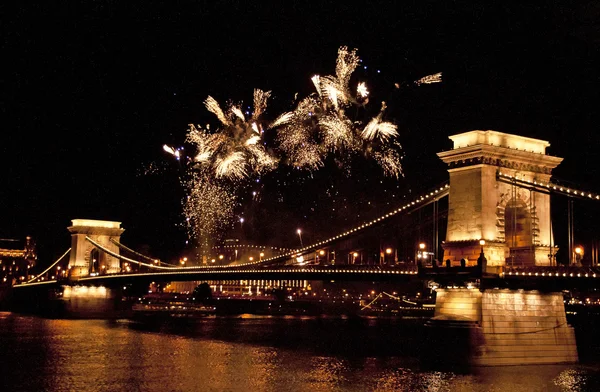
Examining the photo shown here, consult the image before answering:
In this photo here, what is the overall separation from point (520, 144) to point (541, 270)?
7.97 m

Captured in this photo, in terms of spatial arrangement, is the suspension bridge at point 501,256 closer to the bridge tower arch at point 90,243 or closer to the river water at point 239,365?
the river water at point 239,365

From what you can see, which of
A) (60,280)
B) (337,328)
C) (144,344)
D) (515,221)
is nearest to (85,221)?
(60,280)

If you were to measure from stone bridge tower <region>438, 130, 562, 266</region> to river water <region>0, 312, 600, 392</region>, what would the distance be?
225 inches

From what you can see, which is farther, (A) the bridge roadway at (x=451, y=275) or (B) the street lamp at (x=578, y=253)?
(B) the street lamp at (x=578, y=253)

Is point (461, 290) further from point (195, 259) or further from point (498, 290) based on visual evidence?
point (195, 259)

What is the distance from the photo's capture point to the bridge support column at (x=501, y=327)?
35656mm

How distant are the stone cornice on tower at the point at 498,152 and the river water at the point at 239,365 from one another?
9.51 m

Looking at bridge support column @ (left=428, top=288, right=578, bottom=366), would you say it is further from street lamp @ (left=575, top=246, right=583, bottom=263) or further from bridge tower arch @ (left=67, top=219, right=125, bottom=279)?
bridge tower arch @ (left=67, top=219, right=125, bottom=279)

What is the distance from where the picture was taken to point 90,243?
91.7 m

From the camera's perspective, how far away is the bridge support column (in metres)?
35.7

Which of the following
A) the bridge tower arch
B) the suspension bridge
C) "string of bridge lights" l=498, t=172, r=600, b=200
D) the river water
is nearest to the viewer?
the river water

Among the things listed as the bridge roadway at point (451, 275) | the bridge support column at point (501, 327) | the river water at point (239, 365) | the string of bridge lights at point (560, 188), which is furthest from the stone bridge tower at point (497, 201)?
the river water at point (239, 365)

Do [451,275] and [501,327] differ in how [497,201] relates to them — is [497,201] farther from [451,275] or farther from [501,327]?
[501,327]

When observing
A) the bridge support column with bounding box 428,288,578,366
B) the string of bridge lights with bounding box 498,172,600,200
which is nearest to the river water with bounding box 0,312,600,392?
the bridge support column with bounding box 428,288,578,366
